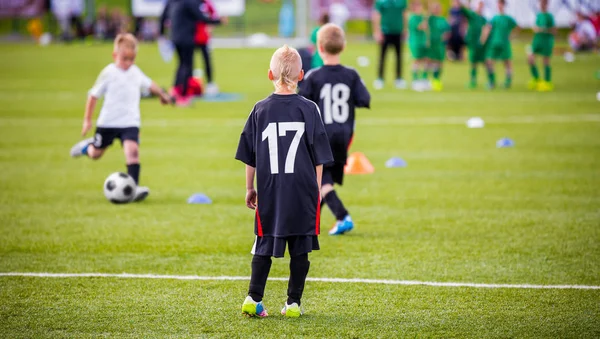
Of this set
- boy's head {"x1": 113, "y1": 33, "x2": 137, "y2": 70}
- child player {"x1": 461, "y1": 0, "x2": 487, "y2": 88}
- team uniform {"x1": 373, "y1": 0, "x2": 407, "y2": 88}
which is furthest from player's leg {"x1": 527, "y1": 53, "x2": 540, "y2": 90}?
boy's head {"x1": 113, "y1": 33, "x2": 137, "y2": 70}

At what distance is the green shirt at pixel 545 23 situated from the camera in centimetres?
2152

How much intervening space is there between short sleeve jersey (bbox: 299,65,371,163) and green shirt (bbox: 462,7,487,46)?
637 inches

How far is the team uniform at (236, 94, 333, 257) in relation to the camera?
5203mm

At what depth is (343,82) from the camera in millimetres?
7613

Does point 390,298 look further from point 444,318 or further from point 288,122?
point 288,122

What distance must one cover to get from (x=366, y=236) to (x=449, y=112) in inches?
381

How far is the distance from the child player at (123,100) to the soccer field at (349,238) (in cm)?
61

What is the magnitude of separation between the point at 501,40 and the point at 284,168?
17847mm

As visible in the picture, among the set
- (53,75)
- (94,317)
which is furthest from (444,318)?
(53,75)

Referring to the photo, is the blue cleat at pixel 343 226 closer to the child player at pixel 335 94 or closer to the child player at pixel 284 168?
A: the child player at pixel 335 94

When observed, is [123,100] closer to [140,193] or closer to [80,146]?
[80,146]

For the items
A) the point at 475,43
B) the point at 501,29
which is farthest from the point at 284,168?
the point at 475,43

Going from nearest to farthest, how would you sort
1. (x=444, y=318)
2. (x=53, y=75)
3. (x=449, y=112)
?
(x=444, y=318) → (x=449, y=112) → (x=53, y=75)

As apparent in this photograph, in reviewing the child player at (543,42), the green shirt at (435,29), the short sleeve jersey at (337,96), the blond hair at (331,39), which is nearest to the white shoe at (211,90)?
the green shirt at (435,29)
